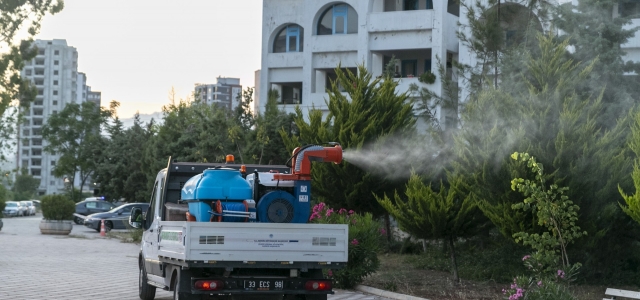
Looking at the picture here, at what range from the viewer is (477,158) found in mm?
16484

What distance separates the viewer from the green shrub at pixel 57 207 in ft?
132

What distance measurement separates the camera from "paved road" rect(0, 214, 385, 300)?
1571cm

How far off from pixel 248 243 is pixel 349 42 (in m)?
36.0

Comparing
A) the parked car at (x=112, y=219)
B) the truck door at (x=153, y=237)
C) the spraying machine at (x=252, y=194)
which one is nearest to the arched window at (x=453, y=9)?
the parked car at (x=112, y=219)

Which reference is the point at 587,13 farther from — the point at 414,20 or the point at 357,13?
the point at 357,13

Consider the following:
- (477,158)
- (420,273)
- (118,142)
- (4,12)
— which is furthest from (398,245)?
(118,142)

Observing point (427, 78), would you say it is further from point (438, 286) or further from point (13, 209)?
point (13, 209)

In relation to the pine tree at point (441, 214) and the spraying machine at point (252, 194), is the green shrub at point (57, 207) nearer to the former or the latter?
the pine tree at point (441, 214)

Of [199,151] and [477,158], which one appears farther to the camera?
[199,151]

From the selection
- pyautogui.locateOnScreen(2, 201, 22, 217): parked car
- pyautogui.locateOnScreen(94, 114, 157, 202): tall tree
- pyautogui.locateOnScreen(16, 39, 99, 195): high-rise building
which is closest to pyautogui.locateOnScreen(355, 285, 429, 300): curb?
pyautogui.locateOnScreen(94, 114, 157, 202): tall tree

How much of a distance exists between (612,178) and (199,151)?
2081cm

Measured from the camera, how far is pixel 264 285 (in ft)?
38.1

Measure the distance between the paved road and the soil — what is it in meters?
0.98

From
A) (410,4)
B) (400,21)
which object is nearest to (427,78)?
(400,21)
